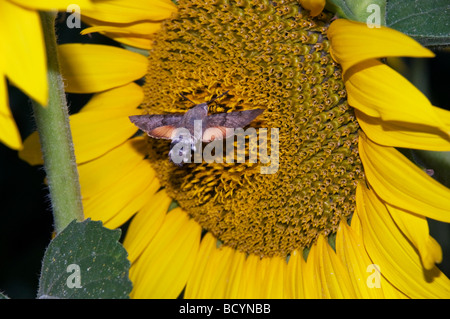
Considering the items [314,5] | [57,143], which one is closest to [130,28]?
[314,5]

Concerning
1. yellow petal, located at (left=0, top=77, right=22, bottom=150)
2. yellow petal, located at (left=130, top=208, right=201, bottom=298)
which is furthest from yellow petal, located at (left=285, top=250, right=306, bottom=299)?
yellow petal, located at (left=0, top=77, right=22, bottom=150)

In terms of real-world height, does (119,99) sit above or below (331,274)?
above

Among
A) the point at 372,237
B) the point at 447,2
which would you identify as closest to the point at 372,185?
the point at 372,237

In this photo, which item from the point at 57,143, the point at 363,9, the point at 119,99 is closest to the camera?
the point at 57,143

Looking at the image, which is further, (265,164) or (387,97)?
(265,164)

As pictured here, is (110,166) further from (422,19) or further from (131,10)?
(422,19)

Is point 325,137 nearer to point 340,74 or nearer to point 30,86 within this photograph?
point 340,74
